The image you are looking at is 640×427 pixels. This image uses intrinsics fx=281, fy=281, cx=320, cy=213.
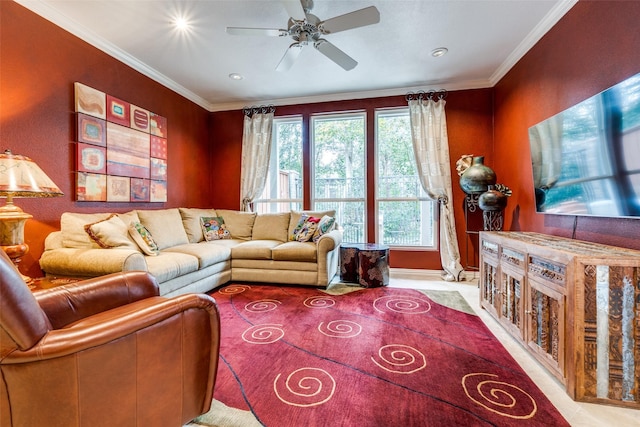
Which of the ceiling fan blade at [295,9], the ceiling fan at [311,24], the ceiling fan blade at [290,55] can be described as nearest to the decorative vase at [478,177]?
the ceiling fan at [311,24]

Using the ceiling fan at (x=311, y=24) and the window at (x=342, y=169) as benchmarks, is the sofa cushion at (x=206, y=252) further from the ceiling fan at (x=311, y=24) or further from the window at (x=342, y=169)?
the ceiling fan at (x=311, y=24)

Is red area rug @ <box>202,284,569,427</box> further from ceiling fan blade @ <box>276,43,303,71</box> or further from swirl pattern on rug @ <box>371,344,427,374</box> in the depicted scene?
ceiling fan blade @ <box>276,43,303,71</box>

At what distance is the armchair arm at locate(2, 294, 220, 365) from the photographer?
87 centimetres

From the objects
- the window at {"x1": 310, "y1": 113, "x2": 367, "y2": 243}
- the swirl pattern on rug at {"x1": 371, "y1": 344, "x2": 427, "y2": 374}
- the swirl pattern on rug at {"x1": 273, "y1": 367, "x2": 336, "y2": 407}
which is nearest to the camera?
the swirl pattern on rug at {"x1": 273, "y1": 367, "x2": 336, "y2": 407}

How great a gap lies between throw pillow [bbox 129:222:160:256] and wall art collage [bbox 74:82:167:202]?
1.72ft

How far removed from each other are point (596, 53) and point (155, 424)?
346 cm

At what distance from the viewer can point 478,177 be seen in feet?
10.8

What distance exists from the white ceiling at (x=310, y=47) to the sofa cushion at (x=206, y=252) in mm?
2200

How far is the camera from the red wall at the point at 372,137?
3.95 meters

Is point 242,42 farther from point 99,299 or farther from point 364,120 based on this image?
point 99,299

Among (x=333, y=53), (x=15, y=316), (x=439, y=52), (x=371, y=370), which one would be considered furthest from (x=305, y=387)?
(x=439, y=52)

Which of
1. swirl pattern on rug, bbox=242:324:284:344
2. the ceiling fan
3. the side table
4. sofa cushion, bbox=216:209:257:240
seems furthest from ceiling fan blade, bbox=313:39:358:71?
sofa cushion, bbox=216:209:257:240

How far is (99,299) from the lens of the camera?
1369mm

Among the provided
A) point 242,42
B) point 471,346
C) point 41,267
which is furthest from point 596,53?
point 41,267
